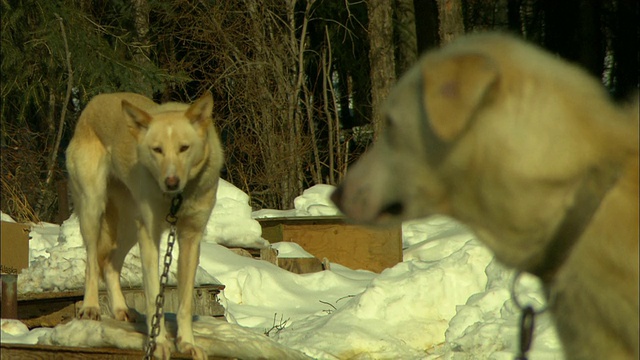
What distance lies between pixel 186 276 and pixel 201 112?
113 cm

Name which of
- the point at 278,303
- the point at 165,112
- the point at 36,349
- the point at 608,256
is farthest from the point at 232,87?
the point at 608,256

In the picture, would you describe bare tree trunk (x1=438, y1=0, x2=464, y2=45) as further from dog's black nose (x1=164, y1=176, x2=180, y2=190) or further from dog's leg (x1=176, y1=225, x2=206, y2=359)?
dog's black nose (x1=164, y1=176, x2=180, y2=190)

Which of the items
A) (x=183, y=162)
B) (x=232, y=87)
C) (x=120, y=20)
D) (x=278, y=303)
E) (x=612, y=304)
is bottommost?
(x=278, y=303)

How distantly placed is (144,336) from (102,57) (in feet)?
38.1

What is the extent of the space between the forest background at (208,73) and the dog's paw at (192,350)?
8.41 m

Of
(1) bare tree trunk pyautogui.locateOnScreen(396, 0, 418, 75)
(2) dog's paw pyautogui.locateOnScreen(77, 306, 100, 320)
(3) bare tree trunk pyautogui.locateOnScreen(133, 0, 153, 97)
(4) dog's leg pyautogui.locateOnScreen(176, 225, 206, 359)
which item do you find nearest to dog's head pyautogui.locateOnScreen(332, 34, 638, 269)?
(4) dog's leg pyautogui.locateOnScreen(176, 225, 206, 359)

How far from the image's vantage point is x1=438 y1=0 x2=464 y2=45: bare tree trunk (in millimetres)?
17406

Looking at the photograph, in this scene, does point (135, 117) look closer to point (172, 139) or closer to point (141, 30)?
point (172, 139)

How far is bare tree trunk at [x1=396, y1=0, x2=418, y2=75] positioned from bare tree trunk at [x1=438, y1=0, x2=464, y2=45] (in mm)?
3278

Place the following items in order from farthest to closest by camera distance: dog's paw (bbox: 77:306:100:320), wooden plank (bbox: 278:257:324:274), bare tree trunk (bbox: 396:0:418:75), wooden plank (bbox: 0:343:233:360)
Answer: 1. bare tree trunk (bbox: 396:0:418:75)
2. wooden plank (bbox: 278:257:324:274)
3. dog's paw (bbox: 77:306:100:320)
4. wooden plank (bbox: 0:343:233:360)

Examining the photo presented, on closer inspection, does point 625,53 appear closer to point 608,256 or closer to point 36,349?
point 36,349

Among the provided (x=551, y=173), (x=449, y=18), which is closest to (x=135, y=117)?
(x=551, y=173)

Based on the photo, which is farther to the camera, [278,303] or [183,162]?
[278,303]

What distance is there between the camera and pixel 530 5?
2683cm
